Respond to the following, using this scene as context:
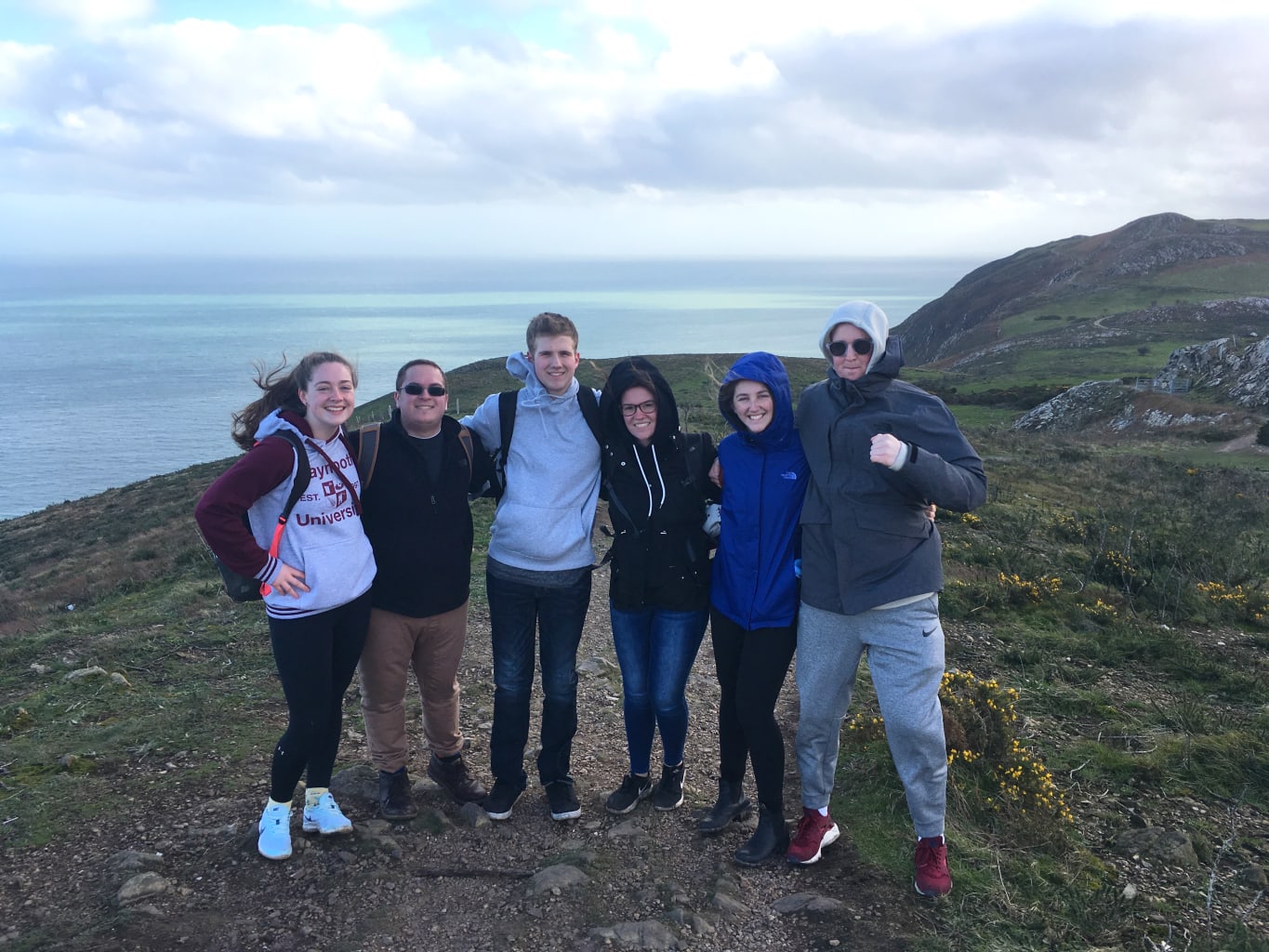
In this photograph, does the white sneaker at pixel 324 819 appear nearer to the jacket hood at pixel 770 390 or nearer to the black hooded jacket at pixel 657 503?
the black hooded jacket at pixel 657 503

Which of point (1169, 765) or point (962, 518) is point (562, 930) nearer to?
point (1169, 765)

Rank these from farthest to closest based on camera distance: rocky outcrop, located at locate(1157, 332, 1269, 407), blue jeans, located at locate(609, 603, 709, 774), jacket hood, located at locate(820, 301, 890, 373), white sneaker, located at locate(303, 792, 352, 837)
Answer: rocky outcrop, located at locate(1157, 332, 1269, 407), blue jeans, located at locate(609, 603, 709, 774), white sneaker, located at locate(303, 792, 352, 837), jacket hood, located at locate(820, 301, 890, 373)

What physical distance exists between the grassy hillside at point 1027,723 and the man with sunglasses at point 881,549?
63cm

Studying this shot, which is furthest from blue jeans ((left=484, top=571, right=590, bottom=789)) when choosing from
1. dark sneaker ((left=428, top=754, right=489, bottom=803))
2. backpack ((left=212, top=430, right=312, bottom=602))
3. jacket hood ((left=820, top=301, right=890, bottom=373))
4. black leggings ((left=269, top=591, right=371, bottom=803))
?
jacket hood ((left=820, top=301, right=890, bottom=373))

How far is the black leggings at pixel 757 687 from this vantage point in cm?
385

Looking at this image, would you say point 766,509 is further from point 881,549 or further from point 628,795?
point 628,795

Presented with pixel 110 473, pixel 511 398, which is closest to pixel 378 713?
pixel 511 398

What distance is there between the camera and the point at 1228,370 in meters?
32.6

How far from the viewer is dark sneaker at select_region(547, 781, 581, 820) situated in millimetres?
4371

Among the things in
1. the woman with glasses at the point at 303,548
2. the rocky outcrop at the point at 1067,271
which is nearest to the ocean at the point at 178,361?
the woman with glasses at the point at 303,548

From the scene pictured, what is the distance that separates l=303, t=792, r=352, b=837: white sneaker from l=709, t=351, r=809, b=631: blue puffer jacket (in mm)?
2203

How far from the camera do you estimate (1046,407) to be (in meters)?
→ 32.9

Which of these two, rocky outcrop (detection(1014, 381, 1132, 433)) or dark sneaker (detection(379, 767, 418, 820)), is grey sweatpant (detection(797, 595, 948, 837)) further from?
rocky outcrop (detection(1014, 381, 1132, 433))

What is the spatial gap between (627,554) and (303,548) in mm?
1498
